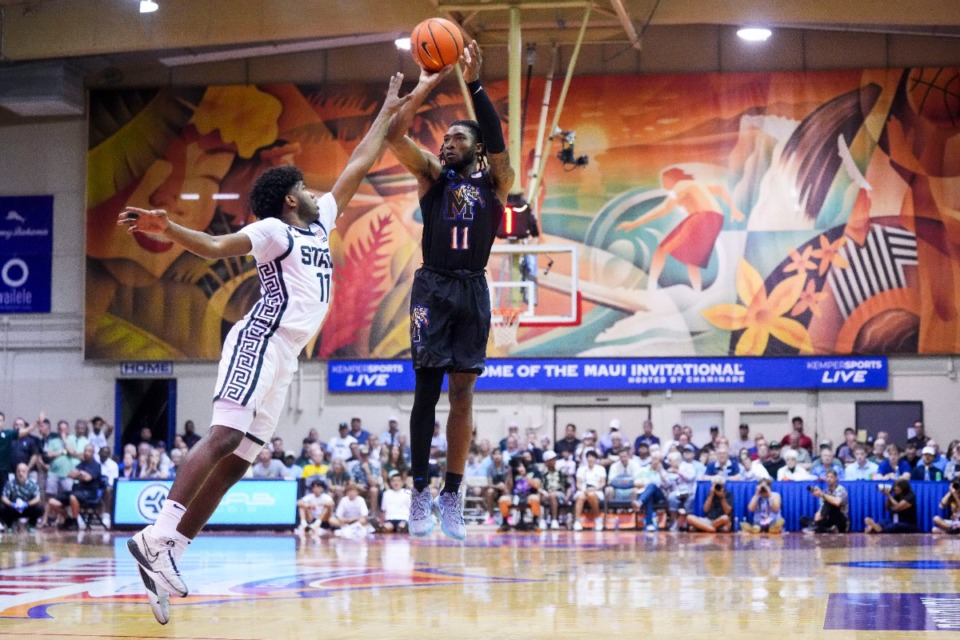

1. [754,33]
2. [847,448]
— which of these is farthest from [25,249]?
[847,448]

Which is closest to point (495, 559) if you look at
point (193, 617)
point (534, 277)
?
point (193, 617)

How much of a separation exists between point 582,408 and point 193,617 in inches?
749

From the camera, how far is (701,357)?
84.4 feet

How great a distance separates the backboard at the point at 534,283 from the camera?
Answer: 18.8m

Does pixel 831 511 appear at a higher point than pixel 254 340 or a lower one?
lower

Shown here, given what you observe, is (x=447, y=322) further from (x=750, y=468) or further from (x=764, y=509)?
(x=750, y=468)

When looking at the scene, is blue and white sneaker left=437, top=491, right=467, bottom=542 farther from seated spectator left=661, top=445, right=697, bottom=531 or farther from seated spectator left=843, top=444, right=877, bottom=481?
seated spectator left=843, top=444, right=877, bottom=481

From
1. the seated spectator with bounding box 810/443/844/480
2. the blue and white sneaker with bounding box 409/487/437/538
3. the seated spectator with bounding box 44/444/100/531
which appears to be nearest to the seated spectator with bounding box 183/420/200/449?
the seated spectator with bounding box 44/444/100/531

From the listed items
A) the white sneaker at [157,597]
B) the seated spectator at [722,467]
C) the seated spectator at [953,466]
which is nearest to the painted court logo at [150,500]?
the seated spectator at [722,467]

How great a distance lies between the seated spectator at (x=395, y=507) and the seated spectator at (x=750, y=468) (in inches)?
234

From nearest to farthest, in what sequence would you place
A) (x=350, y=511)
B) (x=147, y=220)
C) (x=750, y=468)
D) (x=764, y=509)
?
(x=147, y=220)
(x=764, y=509)
(x=350, y=511)
(x=750, y=468)

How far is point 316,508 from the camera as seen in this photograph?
20.6 metres

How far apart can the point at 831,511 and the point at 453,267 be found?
46.0ft

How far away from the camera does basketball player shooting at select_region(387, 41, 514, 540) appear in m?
7.29
